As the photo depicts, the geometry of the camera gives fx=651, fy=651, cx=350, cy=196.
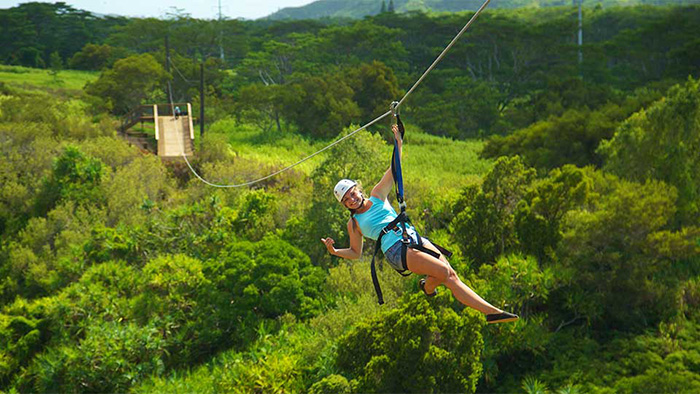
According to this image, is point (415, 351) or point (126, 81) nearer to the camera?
point (415, 351)

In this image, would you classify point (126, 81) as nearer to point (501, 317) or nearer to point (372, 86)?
point (372, 86)

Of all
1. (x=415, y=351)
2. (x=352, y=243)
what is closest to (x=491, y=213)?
(x=415, y=351)

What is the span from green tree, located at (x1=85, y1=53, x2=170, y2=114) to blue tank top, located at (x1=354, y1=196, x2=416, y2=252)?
37252 mm

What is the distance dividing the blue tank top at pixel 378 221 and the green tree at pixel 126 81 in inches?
1467

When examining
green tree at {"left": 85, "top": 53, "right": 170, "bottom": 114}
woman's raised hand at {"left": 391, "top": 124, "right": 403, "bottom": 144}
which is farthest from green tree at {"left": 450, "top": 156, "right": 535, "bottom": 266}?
green tree at {"left": 85, "top": 53, "right": 170, "bottom": 114}

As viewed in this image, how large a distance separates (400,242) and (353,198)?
22.3 inches

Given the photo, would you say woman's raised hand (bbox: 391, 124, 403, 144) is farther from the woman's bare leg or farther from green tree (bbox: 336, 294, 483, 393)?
green tree (bbox: 336, 294, 483, 393)

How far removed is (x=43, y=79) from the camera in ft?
160

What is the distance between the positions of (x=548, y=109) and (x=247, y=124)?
18418 mm

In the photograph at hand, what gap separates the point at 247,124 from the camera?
134 feet

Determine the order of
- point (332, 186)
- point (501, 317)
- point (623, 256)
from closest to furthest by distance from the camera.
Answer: point (501, 317)
point (623, 256)
point (332, 186)

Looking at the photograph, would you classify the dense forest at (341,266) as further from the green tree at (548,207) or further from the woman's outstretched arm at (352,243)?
the woman's outstretched arm at (352,243)

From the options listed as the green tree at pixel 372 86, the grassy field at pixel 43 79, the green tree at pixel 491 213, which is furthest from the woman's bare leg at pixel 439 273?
the grassy field at pixel 43 79

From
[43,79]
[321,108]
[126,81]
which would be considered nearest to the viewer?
[321,108]
